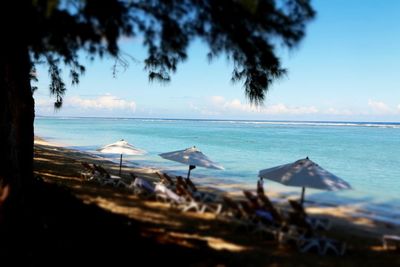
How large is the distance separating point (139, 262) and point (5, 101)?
13.1 feet

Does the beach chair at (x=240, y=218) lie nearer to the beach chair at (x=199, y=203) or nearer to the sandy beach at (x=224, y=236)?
the sandy beach at (x=224, y=236)

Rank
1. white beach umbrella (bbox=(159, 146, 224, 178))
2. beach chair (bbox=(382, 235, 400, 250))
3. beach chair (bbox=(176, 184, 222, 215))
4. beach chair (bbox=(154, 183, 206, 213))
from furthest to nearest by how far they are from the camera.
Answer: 1. white beach umbrella (bbox=(159, 146, 224, 178))
2. beach chair (bbox=(154, 183, 206, 213))
3. beach chair (bbox=(176, 184, 222, 215))
4. beach chair (bbox=(382, 235, 400, 250))

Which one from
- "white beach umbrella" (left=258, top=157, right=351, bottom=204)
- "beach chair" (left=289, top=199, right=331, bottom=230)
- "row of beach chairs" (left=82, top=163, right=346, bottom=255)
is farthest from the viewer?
"white beach umbrella" (left=258, top=157, right=351, bottom=204)

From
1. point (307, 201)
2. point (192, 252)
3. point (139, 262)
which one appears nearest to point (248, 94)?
point (192, 252)

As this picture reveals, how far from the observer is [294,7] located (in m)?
6.37

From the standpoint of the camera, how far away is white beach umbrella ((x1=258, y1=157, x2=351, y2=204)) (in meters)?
10.0

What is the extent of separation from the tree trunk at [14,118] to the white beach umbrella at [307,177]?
5.68 metres

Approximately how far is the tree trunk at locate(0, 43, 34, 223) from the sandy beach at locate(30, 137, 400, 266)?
1.61 m

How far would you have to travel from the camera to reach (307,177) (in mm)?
10211

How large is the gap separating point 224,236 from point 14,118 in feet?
14.8

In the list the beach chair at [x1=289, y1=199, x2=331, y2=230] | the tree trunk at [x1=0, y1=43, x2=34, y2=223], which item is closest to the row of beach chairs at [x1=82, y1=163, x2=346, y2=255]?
the beach chair at [x1=289, y1=199, x2=331, y2=230]

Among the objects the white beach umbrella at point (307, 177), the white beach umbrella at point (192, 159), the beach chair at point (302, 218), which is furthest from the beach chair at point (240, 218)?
the white beach umbrella at point (192, 159)

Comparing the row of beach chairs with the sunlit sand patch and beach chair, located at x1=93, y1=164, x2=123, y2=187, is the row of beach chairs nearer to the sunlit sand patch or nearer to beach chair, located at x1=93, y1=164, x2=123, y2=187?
the sunlit sand patch

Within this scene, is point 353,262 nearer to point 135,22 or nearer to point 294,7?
point 294,7
